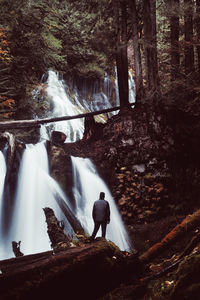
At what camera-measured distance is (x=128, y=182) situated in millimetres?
11664

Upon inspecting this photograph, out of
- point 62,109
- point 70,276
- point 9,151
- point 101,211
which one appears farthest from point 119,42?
point 70,276

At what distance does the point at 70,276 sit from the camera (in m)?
2.99

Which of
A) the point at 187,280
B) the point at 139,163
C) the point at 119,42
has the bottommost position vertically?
the point at 187,280

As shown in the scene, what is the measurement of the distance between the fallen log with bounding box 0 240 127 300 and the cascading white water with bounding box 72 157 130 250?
6.41 metres

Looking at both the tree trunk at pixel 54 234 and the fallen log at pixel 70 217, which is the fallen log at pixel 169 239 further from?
the fallen log at pixel 70 217

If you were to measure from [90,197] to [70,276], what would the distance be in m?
8.59

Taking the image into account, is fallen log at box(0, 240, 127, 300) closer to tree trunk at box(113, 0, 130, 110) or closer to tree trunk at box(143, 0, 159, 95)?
tree trunk at box(143, 0, 159, 95)

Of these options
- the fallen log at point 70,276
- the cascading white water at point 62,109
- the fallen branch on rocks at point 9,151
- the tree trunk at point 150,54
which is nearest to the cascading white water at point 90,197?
the fallen branch on rocks at point 9,151

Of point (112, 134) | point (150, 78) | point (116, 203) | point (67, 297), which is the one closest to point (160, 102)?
point (150, 78)

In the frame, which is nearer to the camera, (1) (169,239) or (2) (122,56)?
(1) (169,239)

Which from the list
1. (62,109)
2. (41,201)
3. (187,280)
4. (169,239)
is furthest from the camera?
(62,109)

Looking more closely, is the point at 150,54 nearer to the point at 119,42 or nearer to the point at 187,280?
the point at 119,42

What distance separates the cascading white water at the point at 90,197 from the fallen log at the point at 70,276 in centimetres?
641

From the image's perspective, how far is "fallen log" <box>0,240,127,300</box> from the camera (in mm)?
2689
